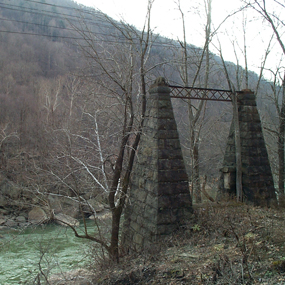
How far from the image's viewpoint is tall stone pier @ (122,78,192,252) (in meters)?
7.14

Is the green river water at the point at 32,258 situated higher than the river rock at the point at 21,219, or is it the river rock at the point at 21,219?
the green river water at the point at 32,258

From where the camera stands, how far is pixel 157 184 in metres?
7.19

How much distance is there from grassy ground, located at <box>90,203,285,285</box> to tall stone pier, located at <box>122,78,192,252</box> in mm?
414

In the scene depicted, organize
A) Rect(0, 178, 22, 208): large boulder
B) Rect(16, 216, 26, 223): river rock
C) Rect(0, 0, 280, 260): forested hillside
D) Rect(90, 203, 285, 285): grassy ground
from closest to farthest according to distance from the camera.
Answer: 1. Rect(90, 203, 285, 285): grassy ground
2. Rect(0, 0, 280, 260): forested hillside
3. Rect(16, 216, 26, 223): river rock
4. Rect(0, 178, 22, 208): large boulder

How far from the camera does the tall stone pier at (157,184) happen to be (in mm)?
7137

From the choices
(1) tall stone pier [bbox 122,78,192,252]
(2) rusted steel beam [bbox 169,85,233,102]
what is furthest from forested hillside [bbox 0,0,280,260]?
(2) rusted steel beam [bbox 169,85,233,102]

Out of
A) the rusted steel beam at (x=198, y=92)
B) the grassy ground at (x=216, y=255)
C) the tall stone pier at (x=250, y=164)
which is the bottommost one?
the grassy ground at (x=216, y=255)

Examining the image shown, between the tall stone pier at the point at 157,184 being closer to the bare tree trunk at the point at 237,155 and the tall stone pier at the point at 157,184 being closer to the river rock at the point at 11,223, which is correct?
the bare tree trunk at the point at 237,155

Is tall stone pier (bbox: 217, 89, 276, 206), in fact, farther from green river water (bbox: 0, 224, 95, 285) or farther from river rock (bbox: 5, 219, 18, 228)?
river rock (bbox: 5, 219, 18, 228)

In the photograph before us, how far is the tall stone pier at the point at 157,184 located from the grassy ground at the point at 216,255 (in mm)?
414

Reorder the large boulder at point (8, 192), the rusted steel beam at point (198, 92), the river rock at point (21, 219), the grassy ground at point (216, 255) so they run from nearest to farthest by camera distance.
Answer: the grassy ground at point (216, 255) → the rusted steel beam at point (198, 92) → the river rock at point (21, 219) → the large boulder at point (8, 192)

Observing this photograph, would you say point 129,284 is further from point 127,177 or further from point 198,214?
point 127,177

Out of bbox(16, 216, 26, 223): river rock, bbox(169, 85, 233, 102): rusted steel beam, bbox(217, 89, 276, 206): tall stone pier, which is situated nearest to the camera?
bbox(169, 85, 233, 102): rusted steel beam

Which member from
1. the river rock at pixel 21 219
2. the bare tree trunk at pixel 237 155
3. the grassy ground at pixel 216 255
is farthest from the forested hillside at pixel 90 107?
the bare tree trunk at pixel 237 155
